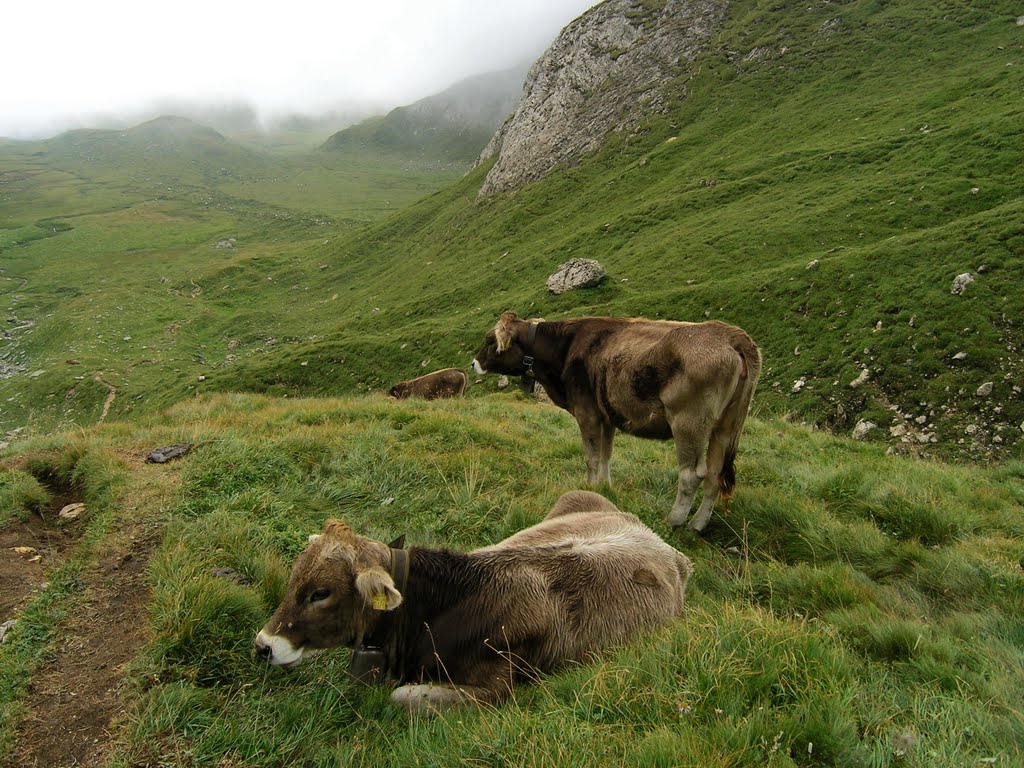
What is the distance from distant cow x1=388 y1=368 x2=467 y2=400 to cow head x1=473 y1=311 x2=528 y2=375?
1020 centimetres

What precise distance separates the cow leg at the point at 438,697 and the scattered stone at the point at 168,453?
18.5 ft

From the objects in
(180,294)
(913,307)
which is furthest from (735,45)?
(180,294)

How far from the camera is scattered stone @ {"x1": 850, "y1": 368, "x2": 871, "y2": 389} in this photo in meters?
17.0

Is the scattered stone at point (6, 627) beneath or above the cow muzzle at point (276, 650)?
above

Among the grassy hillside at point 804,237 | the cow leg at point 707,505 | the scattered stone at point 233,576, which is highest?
the scattered stone at point 233,576

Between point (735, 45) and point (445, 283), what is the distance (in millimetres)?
40736

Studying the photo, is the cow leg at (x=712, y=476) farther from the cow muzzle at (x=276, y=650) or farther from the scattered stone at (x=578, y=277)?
the scattered stone at (x=578, y=277)

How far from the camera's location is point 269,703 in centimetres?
387

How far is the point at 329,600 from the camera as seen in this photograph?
13.8ft

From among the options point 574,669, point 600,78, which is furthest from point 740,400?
point 600,78

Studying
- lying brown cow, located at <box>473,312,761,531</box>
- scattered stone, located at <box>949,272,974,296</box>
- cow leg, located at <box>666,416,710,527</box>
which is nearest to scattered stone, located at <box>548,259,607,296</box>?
scattered stone, located at <box>949,272,974,296</box>

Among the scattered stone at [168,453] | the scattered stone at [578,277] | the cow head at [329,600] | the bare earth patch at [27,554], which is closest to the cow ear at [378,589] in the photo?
the cow head at [329,600]

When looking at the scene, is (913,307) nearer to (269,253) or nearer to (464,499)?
(464,499)

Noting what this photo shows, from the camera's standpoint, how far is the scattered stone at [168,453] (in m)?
7.78
